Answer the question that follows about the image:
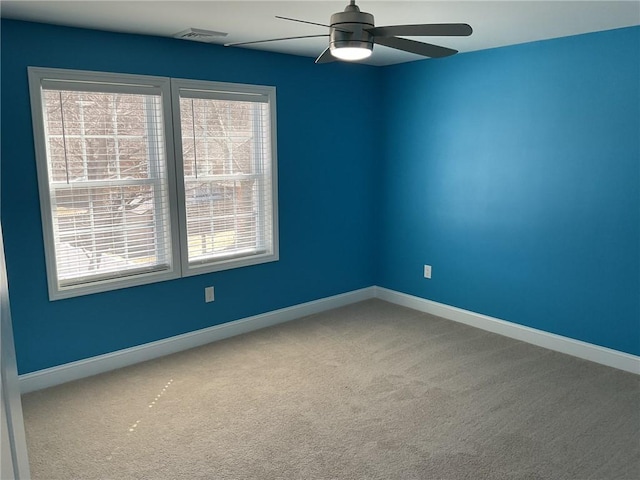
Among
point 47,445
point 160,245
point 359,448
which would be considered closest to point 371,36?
point 359,448

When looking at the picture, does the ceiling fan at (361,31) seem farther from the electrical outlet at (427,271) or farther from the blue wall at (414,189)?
the electrical outlet at (427,271)

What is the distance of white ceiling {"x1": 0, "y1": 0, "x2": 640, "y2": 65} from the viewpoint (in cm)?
266

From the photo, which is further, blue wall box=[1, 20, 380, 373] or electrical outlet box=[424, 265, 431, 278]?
electrical outlet box=[424, 265, 431, 278]

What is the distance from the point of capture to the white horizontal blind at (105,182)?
3209mm

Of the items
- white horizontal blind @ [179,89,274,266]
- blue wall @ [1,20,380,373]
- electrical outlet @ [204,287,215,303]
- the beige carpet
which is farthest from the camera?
electrical outlet @ [204,287,215,303]

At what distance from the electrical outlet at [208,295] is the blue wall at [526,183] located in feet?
6.11

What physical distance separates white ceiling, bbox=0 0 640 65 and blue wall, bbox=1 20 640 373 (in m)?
0.24

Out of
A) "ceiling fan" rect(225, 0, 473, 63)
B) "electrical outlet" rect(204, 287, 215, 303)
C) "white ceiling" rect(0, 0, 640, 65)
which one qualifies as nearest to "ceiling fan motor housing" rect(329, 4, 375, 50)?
"ceiling fan" rect(225, 0, 473, 63)

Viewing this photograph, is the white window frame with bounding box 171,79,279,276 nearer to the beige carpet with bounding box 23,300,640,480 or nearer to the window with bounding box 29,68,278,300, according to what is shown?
the window with bounding box 29,68,278,300

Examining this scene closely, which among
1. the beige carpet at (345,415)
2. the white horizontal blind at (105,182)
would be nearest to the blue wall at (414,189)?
the white horizontal blind at (105,182)

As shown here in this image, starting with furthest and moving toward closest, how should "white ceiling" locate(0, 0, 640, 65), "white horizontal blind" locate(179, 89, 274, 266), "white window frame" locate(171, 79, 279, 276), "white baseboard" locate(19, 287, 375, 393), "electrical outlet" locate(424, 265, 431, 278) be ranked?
"electrical outlet" locate(424, 265, 431, 278) < "white horizontal blind" locate(179, 89, 274, 266) < "white window frame" locate(171, 79, 279, 276) < "white baseboard" locate(19, 287, 375, 393) < "white ceiling" locate(0, 0, 640, 65)

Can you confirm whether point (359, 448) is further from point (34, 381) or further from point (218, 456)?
point (34, 381)

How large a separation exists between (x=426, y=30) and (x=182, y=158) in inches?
86.7

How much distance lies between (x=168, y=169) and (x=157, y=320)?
1.11m
